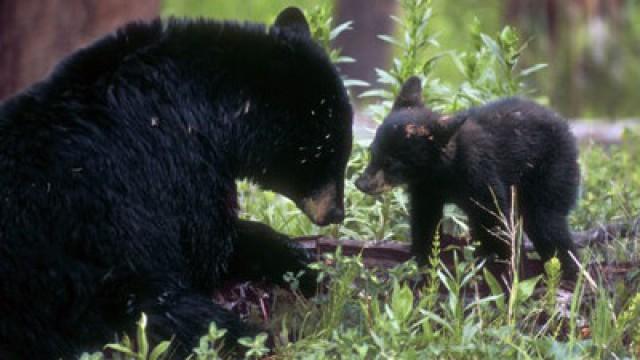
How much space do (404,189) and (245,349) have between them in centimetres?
164

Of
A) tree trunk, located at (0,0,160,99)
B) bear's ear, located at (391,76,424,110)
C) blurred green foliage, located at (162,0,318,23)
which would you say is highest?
blurred green foliage, located at (162,0,318,23)

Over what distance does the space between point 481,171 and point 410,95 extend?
55cm

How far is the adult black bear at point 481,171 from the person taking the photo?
579 cm

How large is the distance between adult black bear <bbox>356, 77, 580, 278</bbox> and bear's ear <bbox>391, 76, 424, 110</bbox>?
3.3 inches

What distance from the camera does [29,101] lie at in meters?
4.81

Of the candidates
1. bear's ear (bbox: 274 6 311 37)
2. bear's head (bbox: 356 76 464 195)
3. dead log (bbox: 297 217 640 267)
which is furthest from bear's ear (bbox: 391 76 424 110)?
bear's ear (bbox: 274 6 311 37)

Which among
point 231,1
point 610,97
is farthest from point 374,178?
point 231,1

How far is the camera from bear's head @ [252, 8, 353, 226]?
17.2 ft

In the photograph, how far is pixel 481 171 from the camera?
576cm

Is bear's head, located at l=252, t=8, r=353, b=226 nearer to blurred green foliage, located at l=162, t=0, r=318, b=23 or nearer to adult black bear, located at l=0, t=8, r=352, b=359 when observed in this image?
adult black bear, located at l=0, t=8, r=352, b=359

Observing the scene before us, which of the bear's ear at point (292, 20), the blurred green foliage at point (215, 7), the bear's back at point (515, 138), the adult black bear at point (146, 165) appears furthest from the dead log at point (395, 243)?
the blurred green foliage at point (215, 7)

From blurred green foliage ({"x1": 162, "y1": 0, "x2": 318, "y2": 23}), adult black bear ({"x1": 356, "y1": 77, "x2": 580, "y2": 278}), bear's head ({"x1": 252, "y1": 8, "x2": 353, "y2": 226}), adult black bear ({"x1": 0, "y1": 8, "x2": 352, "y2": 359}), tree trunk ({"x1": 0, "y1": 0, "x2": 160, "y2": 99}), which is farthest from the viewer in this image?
blurred green foliage ({"x1": 162, "y1": 0, "x2": 318, "y2": 23})

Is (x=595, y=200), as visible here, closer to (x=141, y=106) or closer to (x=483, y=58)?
(x=483, y=58)

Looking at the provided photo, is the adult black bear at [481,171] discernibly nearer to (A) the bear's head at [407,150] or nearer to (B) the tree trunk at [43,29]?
(A) the bear's head at [407,150]
